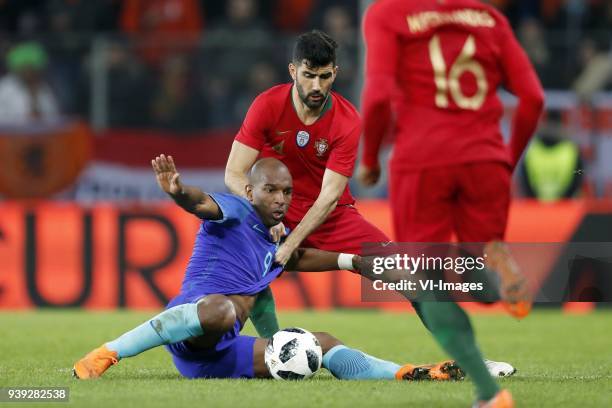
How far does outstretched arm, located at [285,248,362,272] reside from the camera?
8.09 metres

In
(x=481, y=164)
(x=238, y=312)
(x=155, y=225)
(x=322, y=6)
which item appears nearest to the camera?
(x=481, y=164)

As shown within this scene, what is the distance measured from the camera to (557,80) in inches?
580

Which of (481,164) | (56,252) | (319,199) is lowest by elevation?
(56,252)

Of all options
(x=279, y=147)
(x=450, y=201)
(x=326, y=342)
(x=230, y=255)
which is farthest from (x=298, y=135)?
(x=450, y=201)

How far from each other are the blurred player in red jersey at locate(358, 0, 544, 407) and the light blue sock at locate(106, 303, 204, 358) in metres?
1.55

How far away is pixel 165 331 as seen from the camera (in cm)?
719

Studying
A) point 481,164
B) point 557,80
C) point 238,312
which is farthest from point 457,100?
point 557,80

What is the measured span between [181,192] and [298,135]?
4.84ft

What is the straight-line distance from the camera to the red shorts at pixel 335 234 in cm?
827

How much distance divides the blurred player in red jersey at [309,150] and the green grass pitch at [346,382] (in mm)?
957

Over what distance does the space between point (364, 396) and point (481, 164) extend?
1465 mm

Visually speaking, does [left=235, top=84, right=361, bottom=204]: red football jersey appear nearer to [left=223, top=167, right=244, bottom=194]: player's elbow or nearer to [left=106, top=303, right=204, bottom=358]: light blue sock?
[left=223, top=167, right=244, bottom=194]: player's elbow

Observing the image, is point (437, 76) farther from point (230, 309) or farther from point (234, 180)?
point (234, 180)

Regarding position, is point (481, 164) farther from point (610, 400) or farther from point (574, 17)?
point (574, 17)
